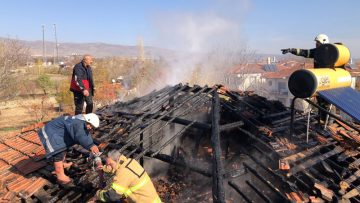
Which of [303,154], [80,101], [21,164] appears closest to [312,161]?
[303,154]

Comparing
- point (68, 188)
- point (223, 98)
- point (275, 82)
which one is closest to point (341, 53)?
point (223, 98)

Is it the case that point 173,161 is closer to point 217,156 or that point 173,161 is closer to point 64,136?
point 217,156

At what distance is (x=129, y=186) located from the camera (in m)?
4.59

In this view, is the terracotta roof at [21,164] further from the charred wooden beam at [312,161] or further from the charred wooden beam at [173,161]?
the charred wooden beam at [312,161]

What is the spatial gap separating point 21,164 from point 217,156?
14.4 ft

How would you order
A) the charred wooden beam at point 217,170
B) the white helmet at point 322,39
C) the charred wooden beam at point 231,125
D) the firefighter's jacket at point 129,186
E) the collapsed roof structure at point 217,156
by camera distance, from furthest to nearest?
1. the white helmet at point 322,39
2. the charred wooden beam at point 231,125
3. the collapsed roof structure at point 217,156
4. the charred wooden beam at point 217,170
5. the firefighter's jacket at point 129,186

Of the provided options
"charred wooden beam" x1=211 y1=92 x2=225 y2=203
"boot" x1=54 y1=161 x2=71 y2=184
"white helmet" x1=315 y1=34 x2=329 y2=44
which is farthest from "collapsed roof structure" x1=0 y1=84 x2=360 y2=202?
"white helmet" x1=315 y1=34 x2=329 y2=44

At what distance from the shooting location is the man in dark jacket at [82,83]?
882 centimetres

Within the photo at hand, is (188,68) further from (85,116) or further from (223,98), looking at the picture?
(85,116)

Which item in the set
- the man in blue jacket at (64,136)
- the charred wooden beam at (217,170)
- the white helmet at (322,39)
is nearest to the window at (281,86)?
the white helmet at (322,39)

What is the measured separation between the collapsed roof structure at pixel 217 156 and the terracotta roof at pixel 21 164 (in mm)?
23

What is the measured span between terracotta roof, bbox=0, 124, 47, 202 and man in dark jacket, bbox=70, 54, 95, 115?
1.55 m

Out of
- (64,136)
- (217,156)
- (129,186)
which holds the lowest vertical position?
(129,186)

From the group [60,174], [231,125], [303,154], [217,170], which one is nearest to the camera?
[217,170]
